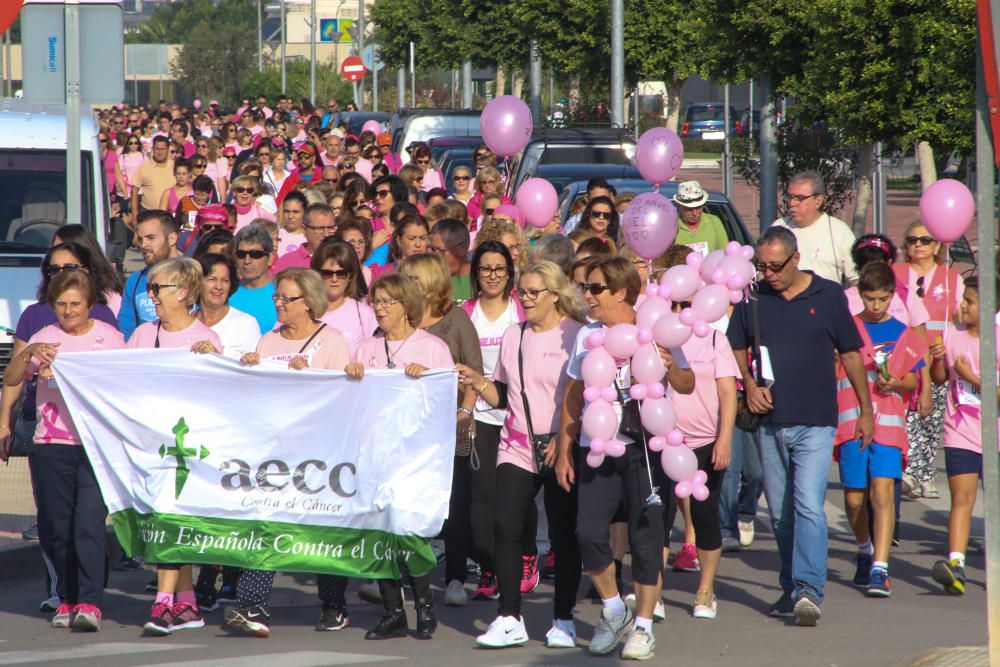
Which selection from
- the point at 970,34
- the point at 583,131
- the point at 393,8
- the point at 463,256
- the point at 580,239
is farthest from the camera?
the point at 393,8

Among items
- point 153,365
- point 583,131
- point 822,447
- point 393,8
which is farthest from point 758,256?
point 393,8

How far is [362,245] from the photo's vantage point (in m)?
10.3

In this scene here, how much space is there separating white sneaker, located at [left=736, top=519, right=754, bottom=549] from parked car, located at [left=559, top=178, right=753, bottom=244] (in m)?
4.43

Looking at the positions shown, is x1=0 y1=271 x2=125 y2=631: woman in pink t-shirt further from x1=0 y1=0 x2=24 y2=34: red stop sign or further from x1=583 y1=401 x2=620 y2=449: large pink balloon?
x1=583 y1=401 x2=620 y2=449: large pink balloon

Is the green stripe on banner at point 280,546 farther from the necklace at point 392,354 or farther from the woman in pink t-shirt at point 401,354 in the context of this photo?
the necklace at point 392,354

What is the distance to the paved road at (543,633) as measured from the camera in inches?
275

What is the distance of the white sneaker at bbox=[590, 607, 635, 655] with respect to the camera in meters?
6.95

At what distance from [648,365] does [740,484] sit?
3301 millimetres

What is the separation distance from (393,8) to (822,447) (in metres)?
45.5

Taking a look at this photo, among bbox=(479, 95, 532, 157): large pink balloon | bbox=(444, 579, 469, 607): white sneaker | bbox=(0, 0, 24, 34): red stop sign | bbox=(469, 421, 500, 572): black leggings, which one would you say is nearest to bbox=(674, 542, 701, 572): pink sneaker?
bbox=(444, 579, 469, 607): white sneaker

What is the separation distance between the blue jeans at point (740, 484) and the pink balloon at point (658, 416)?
2440mm

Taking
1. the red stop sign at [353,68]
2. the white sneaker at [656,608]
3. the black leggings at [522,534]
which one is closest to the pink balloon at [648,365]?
the black leggings at [522,534]

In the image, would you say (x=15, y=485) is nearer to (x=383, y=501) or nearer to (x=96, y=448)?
(x=96, y=448)

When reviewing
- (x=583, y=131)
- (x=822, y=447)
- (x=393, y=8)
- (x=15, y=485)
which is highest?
(x=393, y=8)
